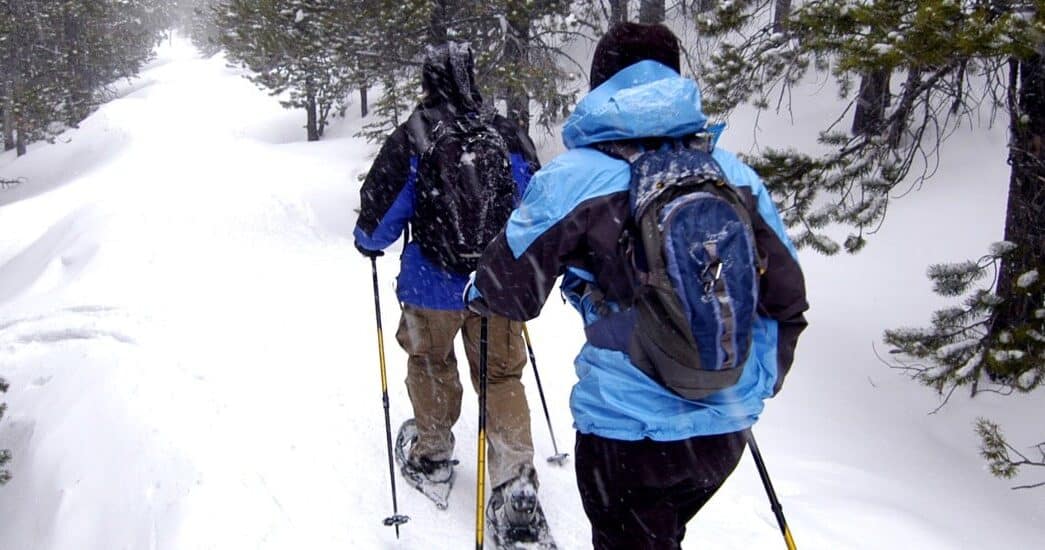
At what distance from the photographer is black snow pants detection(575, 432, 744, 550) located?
6.54 ft

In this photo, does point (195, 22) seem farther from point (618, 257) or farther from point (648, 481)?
point (648, 481)

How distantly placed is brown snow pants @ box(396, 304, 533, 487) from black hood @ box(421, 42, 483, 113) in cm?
103

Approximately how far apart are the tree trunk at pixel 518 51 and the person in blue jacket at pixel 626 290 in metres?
9.16

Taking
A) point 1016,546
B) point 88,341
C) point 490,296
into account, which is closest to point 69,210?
point 88,341

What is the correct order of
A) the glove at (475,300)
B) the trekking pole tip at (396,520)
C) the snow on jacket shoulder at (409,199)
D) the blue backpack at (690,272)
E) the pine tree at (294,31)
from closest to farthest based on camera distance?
the blue backpack at (690,272) → the glove at (475,300) → the snow on jacket shoulder at (409,199) → the trekking pole tip at (396,520) → the pine tree at (294,31)

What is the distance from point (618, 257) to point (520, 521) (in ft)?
6.41

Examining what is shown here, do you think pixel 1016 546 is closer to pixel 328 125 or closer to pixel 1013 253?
pixel 1013 253

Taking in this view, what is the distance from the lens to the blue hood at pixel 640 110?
191cm

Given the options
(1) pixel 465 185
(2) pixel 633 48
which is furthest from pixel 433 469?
(2) pixel 633 48

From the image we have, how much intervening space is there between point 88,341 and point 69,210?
26.8 feet

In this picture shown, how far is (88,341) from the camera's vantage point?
6367 mm

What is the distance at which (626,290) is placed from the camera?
1.93 m

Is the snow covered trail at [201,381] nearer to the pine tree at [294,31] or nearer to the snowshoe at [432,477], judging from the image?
the snowshoe at [432,477]

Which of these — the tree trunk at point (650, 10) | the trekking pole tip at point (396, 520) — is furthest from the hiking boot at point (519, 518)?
the tree trunk at point (650, 10)
